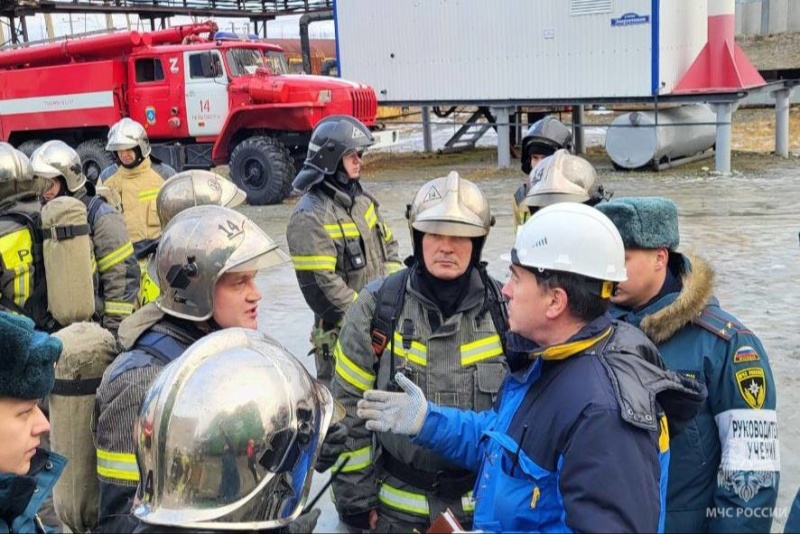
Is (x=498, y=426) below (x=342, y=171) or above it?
below

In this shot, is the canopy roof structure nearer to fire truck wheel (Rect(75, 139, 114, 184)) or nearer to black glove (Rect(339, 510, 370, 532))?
fire truck wheel (Rect(75, 139, 114, 184))

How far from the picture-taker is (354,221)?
467 cm

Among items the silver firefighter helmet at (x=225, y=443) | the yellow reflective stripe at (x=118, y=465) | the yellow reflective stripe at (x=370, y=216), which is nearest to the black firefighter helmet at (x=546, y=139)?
the yellow reflective stripe at (x=370, y=216)

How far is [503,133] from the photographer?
17859 mm

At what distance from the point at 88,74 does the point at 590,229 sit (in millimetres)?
16341

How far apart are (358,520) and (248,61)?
533 inches

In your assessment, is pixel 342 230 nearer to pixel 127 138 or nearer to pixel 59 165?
pixel 59 165

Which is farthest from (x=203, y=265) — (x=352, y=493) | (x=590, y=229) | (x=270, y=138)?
(x=270, y=138)

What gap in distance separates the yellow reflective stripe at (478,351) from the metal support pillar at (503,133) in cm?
1481

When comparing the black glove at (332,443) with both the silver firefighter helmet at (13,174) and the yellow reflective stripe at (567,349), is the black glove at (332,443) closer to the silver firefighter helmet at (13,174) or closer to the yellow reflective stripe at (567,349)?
the yellow reflective stripe at (567,349)

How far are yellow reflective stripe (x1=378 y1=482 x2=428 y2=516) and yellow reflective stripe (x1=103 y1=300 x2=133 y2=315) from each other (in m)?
2.52

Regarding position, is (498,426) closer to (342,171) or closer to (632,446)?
(632,446)

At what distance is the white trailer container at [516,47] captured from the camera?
51.2ft

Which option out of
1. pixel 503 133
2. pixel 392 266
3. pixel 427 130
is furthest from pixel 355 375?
pixel 427 130
